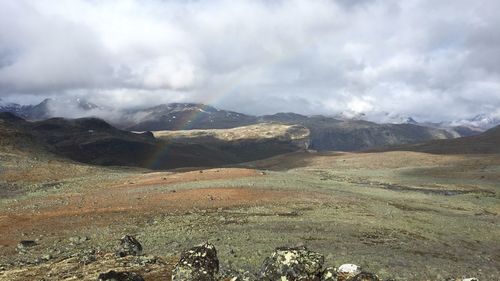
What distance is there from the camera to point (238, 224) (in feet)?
115

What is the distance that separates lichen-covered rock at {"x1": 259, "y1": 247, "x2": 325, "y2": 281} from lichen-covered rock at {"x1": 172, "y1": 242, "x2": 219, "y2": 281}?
1.57m

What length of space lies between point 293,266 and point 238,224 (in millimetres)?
21611

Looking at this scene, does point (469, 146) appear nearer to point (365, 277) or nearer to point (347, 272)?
point (347, 272)

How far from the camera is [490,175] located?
85.8 meters

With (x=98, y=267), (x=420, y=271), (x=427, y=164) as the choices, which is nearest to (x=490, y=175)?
(x=427, y=164)

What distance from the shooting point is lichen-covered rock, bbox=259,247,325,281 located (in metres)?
13.7

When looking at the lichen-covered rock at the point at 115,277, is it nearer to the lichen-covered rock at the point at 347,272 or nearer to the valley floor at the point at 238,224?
the valley floor at the point at 238,224

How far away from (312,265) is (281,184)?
151ft

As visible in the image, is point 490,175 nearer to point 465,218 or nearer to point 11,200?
point 465,218

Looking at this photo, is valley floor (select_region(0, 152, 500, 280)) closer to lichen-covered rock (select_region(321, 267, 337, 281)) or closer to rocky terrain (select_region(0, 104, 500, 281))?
rocky terrain (select_region(0, 104, 500, 281))

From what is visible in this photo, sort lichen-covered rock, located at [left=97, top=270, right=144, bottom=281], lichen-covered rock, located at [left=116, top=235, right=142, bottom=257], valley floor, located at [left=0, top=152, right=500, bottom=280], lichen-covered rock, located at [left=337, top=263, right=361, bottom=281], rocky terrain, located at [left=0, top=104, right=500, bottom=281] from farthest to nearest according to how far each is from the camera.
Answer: valley floor, located at [left=0, top=152, right=500, bottom=280] → lichen-covered rock, located at [left=116, top=235, right=142, bottom=257] → rocky terrain, located at [left=0, top=104, right=500, bottom=281] → lichen-covered rock, located at [left=337, top=263, right=361, bottom=281] → lichen-covered rock, located at [left=97, top=270, right=144, bottom=281]

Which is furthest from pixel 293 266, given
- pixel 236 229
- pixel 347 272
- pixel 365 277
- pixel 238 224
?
pixel 238 224

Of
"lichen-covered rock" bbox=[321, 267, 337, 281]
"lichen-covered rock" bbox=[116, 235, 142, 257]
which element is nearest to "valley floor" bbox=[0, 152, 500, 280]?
"lichen-covered rock" bbox=[116, 235, 142, 257]

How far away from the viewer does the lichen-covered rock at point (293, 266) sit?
1366 cm
